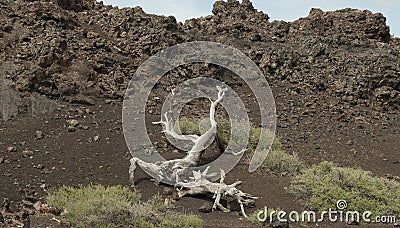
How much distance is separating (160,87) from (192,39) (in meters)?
3.62

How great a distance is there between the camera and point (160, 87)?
17344 millimetres

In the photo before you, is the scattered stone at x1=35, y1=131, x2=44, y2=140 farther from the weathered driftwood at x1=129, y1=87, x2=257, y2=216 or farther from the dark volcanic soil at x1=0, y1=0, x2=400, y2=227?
the weathered driftwood at x1=129, y1=87, x2=257, y2=216

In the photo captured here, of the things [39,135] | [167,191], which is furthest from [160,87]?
[167,191]

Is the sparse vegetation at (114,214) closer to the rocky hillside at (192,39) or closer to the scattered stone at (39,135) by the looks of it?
the scattered stone at (39,135)

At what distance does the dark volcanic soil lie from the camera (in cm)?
1083

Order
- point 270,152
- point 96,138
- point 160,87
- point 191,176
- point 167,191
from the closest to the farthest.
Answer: point 167,191, point 191,176, point 96,138, point 270,152, point 160,87

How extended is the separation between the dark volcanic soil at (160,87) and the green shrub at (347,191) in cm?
36

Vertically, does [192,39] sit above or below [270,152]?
above

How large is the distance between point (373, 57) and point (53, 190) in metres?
15.7

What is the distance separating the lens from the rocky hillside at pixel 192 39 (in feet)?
48.6

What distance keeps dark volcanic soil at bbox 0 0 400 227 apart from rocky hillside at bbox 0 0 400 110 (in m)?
0.05

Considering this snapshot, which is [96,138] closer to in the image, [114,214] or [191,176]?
[191,176]

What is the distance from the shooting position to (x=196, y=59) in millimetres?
19109

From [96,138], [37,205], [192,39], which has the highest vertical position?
[192,39]
